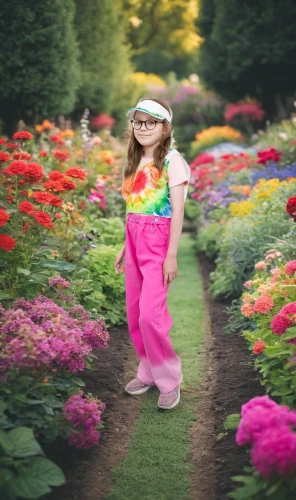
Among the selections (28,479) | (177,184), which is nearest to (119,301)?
(177,184)

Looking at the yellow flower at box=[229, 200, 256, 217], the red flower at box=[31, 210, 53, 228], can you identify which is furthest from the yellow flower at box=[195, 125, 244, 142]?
the red flower at box=[31, 210, 53, 228]

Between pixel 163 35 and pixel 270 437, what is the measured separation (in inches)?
1720

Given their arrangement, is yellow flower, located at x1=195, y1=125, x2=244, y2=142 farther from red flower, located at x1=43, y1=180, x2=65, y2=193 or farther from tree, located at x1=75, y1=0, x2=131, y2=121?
red flower, located at x1=43, y1=180, x2=65, y2=193

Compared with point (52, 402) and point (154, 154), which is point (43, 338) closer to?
point (52, 402)

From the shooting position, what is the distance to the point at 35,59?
29.8ft

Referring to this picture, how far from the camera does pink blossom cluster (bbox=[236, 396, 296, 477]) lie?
7.03 ft

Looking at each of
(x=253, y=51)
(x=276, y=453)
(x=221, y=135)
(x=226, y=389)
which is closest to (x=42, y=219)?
(x=226, y=389)

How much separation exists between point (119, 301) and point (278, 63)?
992 cm

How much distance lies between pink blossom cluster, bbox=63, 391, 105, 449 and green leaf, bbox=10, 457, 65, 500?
0.96ft

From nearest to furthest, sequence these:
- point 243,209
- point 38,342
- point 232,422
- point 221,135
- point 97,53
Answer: point 38,342, point 232,422, point 243,209, point 97,53, point 221,135

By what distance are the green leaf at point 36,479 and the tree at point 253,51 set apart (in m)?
12.1

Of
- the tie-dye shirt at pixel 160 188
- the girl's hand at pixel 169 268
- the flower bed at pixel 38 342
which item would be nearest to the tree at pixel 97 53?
the flower bed at pixel 38 342

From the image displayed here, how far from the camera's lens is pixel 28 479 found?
7.77ft

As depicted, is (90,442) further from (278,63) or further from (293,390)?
(278,63)
